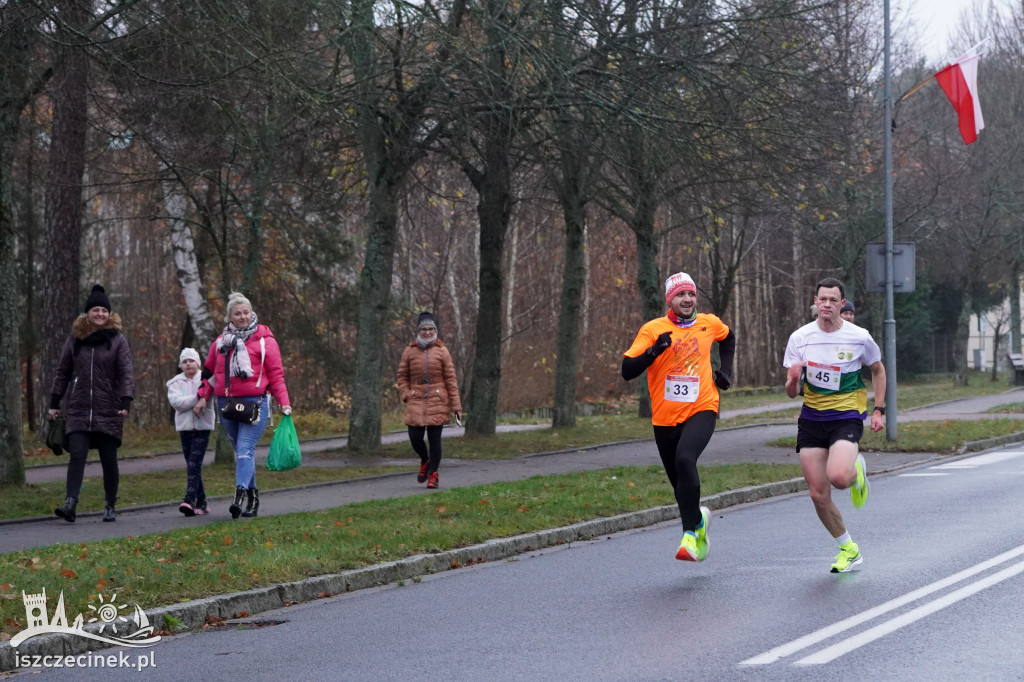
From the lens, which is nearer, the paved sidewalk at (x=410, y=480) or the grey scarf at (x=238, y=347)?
the paved sidewalk at (x=410, y=480)

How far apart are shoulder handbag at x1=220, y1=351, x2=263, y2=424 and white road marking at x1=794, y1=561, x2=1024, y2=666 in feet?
21.9

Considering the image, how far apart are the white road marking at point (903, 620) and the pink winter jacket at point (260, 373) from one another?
252 inches

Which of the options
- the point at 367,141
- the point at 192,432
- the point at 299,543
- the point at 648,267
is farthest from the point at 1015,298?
the point at 299,543

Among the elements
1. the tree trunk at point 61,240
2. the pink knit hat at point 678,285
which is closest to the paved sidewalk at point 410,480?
the tree trunk at point 61,240

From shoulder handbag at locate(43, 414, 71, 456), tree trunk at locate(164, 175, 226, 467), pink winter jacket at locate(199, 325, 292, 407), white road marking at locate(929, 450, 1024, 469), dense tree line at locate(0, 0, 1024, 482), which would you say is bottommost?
white road marking at locate(929, 450, 1024, 469)

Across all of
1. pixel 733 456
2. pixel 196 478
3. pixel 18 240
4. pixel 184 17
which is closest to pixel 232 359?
pixel 196 478

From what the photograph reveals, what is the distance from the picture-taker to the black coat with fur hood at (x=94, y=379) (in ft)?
41.9

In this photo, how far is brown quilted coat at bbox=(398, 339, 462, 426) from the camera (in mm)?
16047

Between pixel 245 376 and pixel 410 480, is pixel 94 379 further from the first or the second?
pixel 410 480

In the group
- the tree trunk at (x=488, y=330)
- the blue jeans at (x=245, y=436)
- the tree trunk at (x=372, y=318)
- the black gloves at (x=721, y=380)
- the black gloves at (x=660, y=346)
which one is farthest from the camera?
the tree trunk at (x=488, y=330)

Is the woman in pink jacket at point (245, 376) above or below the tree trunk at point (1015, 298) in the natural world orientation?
below

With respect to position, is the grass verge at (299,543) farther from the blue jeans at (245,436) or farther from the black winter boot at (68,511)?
the black winter boot at (68,511)

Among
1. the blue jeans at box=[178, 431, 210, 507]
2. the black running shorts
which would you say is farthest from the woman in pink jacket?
the black running shorts

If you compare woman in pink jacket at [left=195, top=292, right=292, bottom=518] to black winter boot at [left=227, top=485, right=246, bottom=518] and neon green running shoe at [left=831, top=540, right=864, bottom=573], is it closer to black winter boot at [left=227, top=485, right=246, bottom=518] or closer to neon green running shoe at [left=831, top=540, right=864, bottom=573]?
black winter boot at [left=227, top=485, right=246, bottom=518]
